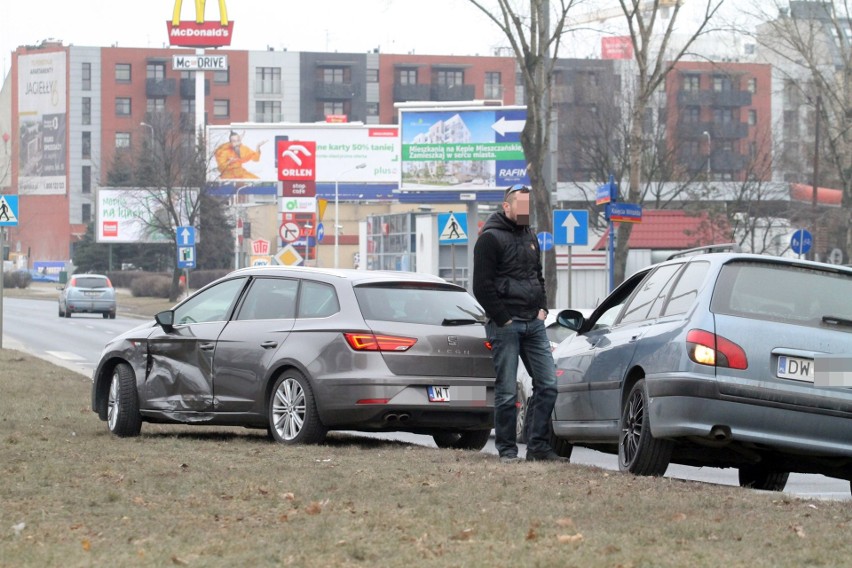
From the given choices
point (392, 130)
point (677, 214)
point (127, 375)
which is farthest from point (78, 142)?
point (127, 375)

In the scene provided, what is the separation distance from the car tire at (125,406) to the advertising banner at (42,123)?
112m

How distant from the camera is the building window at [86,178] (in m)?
122

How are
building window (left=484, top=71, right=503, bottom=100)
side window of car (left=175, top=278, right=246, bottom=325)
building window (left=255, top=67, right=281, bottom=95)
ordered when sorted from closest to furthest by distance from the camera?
side window of car (left=175, top=278, right=246, bottom=325)
building window (left=255, top=67, right=281, bottom=95)
building window (left=484, top=71, right=503, bottom=100)

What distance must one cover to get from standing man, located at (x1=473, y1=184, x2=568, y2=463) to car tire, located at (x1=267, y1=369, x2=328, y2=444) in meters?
1.55

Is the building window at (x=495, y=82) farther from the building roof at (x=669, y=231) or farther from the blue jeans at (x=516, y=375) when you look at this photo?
the blue jeans at (x=516, y=375)

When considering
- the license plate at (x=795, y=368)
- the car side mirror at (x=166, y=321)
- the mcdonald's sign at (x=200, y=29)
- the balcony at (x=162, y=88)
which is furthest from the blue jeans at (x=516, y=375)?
the balcony at (x=162, y=88)

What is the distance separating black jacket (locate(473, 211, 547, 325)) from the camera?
33.1 feet

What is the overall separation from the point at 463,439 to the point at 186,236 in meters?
41.9

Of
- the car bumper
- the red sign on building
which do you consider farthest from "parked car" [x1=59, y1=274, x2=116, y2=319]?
the car bumper

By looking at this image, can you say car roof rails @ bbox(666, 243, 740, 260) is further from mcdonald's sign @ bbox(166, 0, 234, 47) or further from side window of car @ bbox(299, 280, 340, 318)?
mcdonald's sign @ bbox(166, 0, 234, 47)

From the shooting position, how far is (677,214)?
54.9 meters

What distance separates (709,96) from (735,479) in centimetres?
10210

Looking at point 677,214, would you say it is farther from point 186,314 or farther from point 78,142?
point 78,142

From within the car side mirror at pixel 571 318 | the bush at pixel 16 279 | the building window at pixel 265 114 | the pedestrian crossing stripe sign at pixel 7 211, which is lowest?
the bush at pixel 16 279
